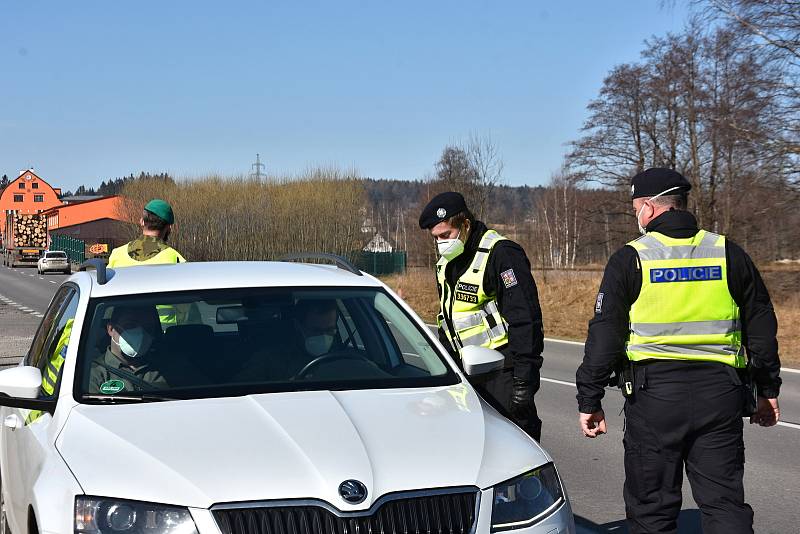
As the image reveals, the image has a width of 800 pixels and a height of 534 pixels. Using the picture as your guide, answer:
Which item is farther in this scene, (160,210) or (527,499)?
(160,210)

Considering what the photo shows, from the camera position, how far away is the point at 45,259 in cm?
6238

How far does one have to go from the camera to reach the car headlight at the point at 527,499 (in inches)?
129

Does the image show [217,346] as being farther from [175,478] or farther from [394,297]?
[175,478]

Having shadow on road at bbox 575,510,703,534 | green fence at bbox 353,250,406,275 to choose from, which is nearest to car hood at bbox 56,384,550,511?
shadow on road at bbox 575,510,703,534

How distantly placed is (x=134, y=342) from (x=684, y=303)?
2276 mm

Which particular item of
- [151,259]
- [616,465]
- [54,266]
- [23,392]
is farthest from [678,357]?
[54,266]

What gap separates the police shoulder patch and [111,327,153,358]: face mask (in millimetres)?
1715

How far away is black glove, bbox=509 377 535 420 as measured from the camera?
15.9ft

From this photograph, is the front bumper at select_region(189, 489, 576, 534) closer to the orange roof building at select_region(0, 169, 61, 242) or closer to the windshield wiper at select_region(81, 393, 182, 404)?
the windshield wiper at select_region(81, 393, 182, 404)

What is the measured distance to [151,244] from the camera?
6820mm

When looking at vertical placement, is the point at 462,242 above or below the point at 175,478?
above

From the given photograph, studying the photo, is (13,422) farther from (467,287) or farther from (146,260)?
(146,260)

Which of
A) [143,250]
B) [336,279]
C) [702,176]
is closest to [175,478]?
[336,279]

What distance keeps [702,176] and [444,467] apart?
130 ft
